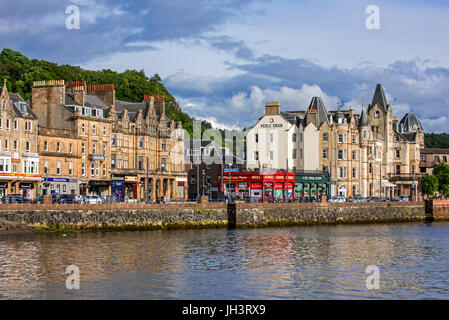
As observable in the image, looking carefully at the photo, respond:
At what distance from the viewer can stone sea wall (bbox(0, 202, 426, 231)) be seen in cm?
5959

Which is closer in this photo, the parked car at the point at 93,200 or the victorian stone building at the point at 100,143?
the parked car at the point at 93,200

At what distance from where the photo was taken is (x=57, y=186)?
78.4 meters

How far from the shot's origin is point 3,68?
11994cm

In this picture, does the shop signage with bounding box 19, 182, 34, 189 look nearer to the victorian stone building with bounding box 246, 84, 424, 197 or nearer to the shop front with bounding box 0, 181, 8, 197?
the shop front with bounding box 0, 181, 8, 197

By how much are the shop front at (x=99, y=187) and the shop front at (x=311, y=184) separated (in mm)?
29473

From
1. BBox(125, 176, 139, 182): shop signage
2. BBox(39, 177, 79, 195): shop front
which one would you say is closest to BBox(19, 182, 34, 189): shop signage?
BBox(39, 177, 79, 195): shop front

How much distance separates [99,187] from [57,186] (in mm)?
7544

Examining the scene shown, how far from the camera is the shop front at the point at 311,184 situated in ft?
337

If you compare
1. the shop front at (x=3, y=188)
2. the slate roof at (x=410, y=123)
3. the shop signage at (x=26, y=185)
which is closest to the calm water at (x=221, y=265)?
the shop front at (x=3, y=188)

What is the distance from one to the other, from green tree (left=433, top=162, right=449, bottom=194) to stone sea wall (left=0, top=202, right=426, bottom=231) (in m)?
29.7

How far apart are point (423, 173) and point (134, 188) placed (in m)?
59.5

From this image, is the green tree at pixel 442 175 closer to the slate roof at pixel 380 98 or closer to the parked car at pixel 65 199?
the slate roof at pixel 380 98

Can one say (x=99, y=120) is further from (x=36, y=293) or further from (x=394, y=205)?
(x=36, y=293)

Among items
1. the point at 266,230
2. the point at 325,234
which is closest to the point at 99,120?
the point at 266,230
